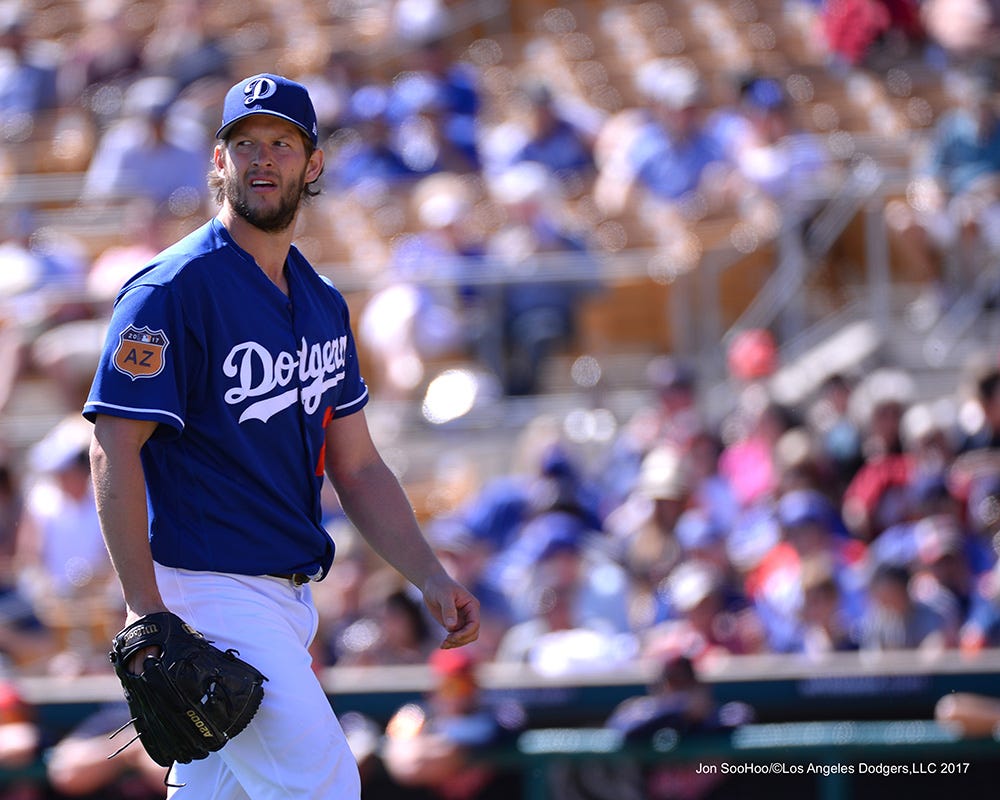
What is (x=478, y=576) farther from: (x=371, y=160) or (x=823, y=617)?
(x=371, y=160)

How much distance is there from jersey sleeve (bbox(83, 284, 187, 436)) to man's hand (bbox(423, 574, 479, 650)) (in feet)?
2.33

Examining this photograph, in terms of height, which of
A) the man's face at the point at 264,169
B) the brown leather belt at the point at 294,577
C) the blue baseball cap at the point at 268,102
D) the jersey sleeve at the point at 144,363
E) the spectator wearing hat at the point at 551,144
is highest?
the spectator wearing hat at the point at 551,144

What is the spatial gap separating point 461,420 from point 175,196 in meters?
2.48

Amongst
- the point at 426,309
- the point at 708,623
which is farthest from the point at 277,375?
→ the point at 426,309

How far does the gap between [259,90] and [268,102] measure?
4cm

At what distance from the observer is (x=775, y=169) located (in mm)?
8836

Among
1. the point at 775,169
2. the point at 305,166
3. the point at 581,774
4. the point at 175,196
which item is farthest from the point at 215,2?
the point at 305,166

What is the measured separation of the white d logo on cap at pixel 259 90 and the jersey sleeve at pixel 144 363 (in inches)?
16.6

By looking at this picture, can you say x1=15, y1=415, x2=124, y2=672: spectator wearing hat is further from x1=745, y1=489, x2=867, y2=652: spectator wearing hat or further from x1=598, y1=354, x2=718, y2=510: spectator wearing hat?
x1=745, y1=489, x2=867, y2=652: spectator wearing hat

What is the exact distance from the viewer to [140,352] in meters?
3.23

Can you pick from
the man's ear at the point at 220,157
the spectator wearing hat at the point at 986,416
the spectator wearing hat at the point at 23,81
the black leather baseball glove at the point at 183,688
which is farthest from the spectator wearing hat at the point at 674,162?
the black leather baseball glove at the point at 183,688

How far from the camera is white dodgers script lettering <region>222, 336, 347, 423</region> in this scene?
338cm

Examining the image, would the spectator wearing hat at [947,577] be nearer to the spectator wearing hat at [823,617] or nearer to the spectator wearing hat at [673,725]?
the spectator wearing hat at [823,617]

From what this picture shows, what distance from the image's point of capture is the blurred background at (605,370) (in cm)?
602
